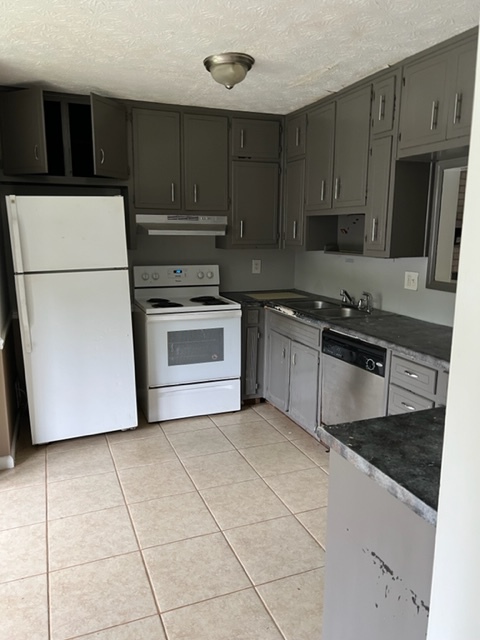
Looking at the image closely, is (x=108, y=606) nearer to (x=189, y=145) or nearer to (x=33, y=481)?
(x=33, y=481)

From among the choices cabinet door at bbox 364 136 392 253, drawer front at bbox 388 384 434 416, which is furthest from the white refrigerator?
drawer front at bbox 388 384 434 416

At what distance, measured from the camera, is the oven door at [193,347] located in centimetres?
339

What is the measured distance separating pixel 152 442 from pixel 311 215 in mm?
2013

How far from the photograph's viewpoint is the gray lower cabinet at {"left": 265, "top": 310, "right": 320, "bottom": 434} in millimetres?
3135

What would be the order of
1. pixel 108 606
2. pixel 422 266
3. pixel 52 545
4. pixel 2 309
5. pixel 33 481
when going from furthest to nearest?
pixel 2 309 → pixel 422 266 → pixel 33 481 → pixel 52 545 → pixel 108 606

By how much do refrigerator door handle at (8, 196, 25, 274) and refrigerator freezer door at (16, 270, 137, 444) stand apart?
4.0 inches

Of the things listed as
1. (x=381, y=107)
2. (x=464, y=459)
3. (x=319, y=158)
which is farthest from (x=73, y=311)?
(x=464, y=459)

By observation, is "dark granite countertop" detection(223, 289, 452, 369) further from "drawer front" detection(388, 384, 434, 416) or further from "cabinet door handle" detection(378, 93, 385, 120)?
"cabinet door handle" detection(378, 93, 385, 120)

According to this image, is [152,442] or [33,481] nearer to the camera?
[33,481]

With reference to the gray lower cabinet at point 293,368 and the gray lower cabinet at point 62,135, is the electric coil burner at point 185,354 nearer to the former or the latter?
the gray lower cabinet at point 293,368

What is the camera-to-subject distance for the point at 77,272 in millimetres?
3021

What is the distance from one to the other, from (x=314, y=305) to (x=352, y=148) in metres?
1.22

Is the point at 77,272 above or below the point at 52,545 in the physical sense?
above

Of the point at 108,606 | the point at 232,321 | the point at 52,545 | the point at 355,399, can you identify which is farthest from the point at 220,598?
the point at 232,321
